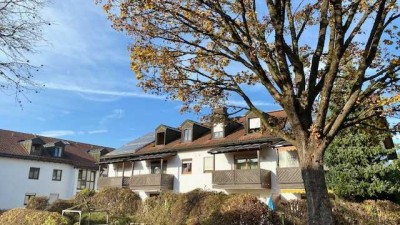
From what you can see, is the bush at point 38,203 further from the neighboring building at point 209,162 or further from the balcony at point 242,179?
the balcony at point 242,179

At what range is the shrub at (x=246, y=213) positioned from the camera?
1638 centimetres

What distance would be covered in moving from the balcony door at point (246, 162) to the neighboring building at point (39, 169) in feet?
67.3

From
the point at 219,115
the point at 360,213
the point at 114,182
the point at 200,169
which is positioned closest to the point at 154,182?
the point at 200,169

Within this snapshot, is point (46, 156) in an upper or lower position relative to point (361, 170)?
upper

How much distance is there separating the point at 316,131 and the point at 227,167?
2210cm

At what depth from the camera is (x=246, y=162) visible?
1098 inches

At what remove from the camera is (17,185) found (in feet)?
134

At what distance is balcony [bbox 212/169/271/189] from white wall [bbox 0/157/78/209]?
2452cm

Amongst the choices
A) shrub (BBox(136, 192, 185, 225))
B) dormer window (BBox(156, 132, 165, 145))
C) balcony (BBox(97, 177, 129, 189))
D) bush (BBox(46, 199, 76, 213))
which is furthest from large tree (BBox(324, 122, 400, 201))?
balcony (BBox(97, 177, 129, 189))

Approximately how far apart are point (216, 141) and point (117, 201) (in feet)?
29.6

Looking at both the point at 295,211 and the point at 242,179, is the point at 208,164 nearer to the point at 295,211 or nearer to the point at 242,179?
the point at 242,179

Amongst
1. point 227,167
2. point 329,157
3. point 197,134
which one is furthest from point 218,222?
point 197,134

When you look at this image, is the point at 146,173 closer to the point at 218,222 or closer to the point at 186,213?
the point at 186,213

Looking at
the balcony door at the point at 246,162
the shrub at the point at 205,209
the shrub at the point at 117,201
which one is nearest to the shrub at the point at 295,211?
the shrub at the point at 205,209
